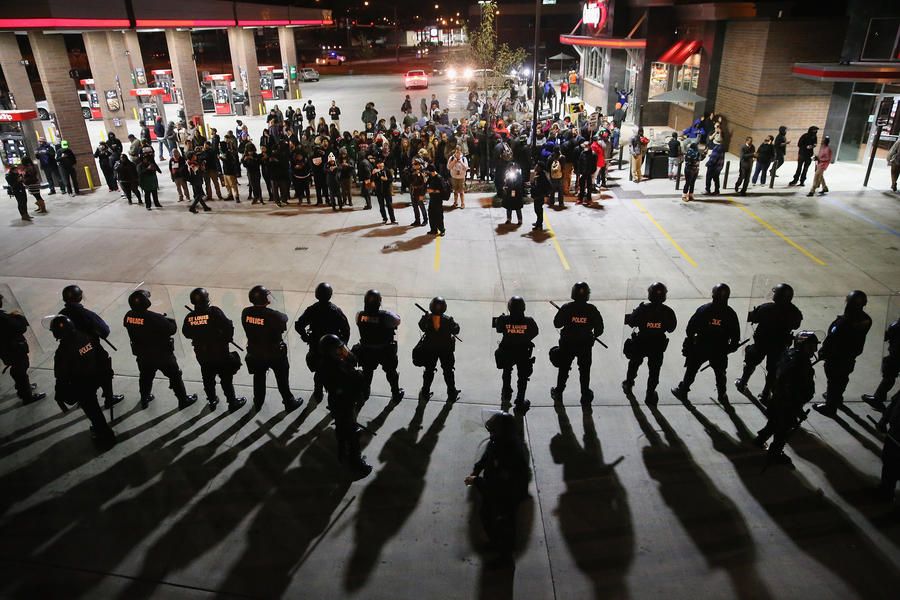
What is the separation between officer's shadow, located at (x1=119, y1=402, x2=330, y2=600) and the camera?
4.95 m

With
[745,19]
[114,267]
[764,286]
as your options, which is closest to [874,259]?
[764,286]

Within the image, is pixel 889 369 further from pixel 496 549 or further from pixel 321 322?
pixel 321 322

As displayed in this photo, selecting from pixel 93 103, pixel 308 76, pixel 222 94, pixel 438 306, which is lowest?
pixel 438 306

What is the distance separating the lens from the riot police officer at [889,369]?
257 inches

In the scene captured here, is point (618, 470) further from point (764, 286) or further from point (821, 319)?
point (764, 286)

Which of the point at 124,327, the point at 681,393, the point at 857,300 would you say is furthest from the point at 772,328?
the point at 124,327

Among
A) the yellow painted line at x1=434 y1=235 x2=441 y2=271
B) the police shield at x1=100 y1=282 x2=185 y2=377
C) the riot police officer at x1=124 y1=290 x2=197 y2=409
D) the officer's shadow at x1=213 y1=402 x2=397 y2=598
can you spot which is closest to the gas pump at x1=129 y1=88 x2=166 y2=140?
the police shield at x1=100 y1=282 x2=185 y2=377

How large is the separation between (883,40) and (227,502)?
69.1 feet

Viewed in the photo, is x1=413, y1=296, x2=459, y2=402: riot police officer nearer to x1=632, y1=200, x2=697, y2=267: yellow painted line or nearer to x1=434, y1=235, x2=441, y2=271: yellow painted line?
x1=434, y1=235, x2=441, y2=271: yellow painted line

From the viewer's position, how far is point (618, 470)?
5.92 metres

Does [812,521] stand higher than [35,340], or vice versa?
[35,340]

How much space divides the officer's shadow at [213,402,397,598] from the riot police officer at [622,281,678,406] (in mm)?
3376

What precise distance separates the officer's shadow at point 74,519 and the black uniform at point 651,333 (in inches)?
211

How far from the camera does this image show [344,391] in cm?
552
